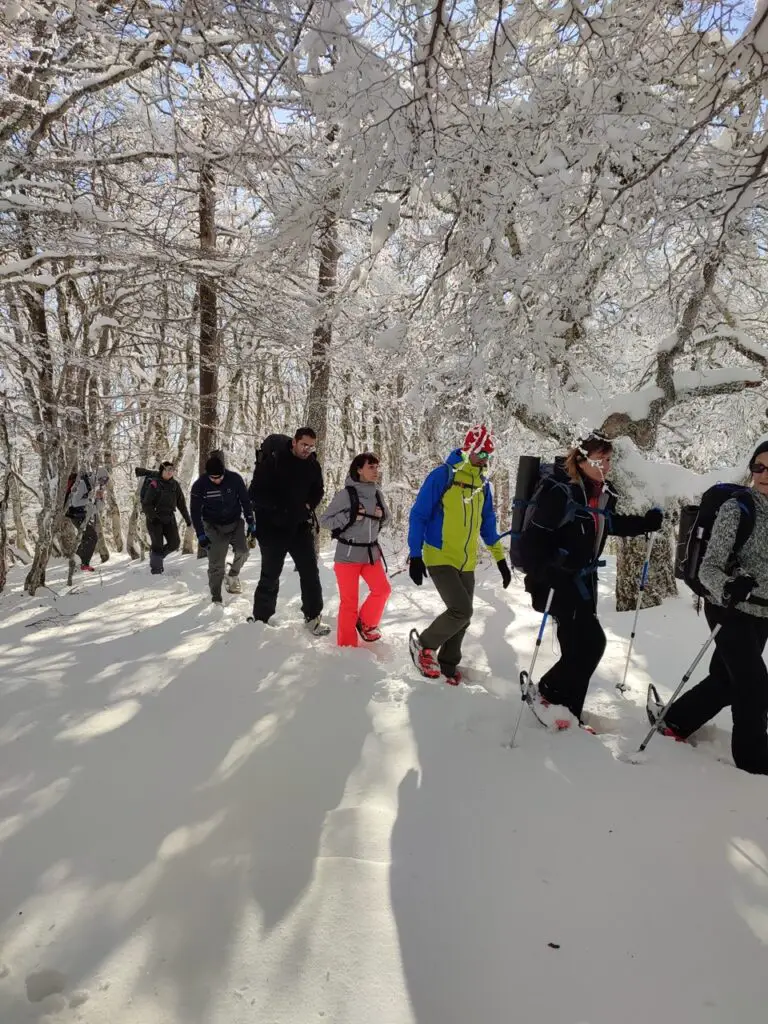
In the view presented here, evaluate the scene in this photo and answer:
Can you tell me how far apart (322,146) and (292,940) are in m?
4.78

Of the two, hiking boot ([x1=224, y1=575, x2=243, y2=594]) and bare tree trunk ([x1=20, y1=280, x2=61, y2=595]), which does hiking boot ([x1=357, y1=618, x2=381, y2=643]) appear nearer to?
hiking boot ([x1=224, y1=575, x2=243, y2=594])

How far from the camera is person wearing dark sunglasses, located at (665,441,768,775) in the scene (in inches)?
118

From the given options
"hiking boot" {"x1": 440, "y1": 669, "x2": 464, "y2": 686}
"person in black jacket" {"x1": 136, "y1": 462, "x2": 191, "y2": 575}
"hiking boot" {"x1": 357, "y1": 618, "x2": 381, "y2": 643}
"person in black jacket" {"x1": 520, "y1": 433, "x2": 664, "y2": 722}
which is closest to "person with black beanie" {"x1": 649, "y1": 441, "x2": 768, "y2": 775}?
"person in black jacket" {"x1": 520, "y1": 433, "x2": 664, "y2": 722}

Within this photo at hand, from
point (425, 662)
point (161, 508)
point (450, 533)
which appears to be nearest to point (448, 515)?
point (450, 533)

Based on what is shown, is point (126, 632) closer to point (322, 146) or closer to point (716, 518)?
point (322, 146)

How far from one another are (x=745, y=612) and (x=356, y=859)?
2.36m

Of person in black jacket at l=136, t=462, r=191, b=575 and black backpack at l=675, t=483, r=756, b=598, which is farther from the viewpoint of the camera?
person in black jacket at l=136, t=462, r=191, b=575

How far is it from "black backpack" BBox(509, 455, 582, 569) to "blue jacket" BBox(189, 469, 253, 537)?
3.62m

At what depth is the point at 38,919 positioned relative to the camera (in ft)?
6.29

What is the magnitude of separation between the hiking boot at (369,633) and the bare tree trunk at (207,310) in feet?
11.1

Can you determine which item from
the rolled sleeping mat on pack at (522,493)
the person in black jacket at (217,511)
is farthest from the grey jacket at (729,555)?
the person in black jacket at (217,511)

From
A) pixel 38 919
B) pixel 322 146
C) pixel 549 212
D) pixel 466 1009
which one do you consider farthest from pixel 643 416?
pixel 38 919

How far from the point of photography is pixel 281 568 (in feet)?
18.1

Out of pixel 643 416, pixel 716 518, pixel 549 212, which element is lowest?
pixel 716 518
